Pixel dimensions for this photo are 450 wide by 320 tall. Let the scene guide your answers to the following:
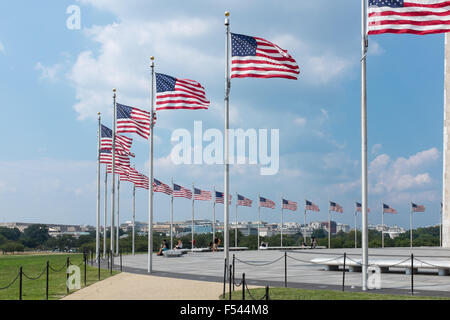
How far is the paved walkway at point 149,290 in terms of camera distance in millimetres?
17031

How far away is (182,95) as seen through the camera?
2559cm

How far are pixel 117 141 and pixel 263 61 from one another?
1795 centimetres

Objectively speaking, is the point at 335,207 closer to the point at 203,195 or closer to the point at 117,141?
the point at 203,195

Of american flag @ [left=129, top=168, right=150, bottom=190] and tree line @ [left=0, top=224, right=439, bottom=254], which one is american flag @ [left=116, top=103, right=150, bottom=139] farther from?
tree line @ [left=0, top=224, right=439, bottom=254]

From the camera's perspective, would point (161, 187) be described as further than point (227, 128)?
Yes

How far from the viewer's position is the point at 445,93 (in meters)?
59.3

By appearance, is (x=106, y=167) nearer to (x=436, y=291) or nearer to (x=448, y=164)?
(x=436, y=291)

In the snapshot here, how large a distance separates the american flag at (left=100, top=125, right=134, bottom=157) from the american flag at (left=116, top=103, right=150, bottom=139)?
15.1 ft

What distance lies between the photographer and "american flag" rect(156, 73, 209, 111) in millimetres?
25594

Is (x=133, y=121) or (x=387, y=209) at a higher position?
(x=133, y=121)

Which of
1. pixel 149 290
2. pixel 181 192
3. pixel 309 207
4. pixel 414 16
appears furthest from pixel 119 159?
pixel 309 207

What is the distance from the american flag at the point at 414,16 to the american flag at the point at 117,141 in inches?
Result: 909
